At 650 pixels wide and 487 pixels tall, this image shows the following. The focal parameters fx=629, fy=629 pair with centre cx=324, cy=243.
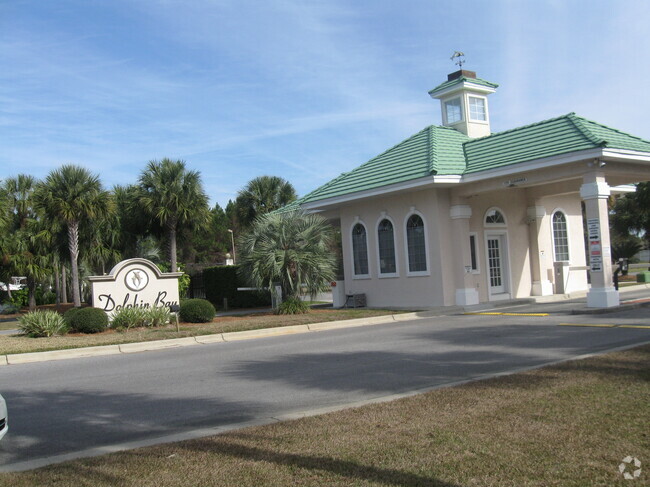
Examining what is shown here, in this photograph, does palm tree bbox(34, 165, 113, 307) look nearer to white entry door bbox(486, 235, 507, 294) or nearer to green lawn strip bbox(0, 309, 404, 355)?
green lawn strip bbox(0, 309, 404, 355)

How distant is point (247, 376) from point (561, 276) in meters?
15.7

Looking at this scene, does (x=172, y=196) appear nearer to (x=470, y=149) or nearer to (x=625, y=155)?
(x=470, y=149)

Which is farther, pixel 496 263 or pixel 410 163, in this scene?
pixel 496 263

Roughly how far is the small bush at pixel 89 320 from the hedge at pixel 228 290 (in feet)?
38.1

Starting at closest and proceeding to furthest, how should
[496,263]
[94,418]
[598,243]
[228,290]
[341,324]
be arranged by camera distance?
[94,418]
[598,243]
[341,324]
[496,263]
[228,290]

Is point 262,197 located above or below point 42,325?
above

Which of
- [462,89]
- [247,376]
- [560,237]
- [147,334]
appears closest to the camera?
[247,376]

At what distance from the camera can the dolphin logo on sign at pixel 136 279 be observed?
1891cm

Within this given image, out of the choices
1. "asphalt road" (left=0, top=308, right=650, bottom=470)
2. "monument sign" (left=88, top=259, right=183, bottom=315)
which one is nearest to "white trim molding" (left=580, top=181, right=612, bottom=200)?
"asphalt road" (left=0, top=308, right=650, bottom=470)

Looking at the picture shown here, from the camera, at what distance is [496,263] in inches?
837

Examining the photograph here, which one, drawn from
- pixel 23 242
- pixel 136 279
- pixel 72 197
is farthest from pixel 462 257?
pixel 23 242

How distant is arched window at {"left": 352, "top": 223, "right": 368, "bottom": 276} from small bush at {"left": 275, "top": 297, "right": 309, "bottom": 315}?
309 cm

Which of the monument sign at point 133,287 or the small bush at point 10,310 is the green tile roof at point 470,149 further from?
the small bush at point 10,310

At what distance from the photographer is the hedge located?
1160 inches
